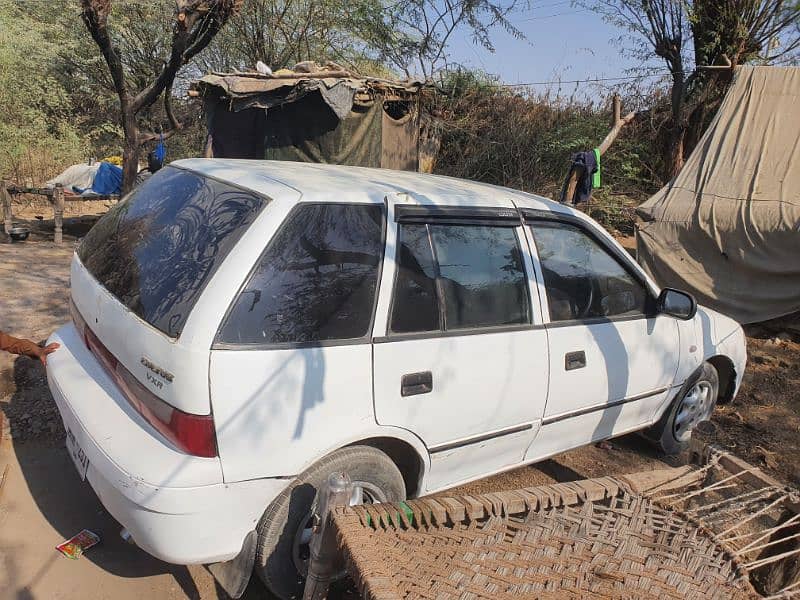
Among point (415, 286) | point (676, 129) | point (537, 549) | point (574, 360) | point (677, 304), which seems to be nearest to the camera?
point (537, 549)

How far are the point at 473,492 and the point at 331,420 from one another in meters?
1.51

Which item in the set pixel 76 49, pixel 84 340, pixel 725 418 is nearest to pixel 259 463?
pixel 84 340

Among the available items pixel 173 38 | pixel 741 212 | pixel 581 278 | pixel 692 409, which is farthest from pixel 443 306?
pixel 173 38

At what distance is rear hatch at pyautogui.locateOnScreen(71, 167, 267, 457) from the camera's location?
72.2 inches

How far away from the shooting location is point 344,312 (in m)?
2.13

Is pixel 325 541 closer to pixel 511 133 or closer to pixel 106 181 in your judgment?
pixel 106 181

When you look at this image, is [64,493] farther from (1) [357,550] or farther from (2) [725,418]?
(2) [725,418]

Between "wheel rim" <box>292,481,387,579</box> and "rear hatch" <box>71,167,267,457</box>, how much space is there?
553mm

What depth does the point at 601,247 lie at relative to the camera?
3043mm

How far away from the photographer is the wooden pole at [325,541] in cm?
180

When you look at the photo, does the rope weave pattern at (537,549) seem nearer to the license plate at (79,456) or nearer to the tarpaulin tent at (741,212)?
the license plate at (79,456)

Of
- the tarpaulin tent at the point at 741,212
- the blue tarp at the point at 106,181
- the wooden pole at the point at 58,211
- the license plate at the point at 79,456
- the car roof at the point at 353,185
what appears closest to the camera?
the license plate at the point at 79,456

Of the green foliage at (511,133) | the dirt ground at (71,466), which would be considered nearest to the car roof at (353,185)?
the dirt ground at (71,466)

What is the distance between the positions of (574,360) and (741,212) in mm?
4780
